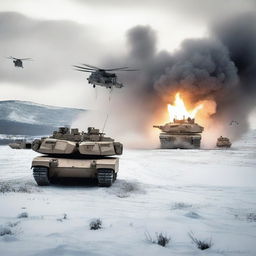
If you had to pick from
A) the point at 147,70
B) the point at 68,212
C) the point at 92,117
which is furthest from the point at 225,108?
the point at 68,212

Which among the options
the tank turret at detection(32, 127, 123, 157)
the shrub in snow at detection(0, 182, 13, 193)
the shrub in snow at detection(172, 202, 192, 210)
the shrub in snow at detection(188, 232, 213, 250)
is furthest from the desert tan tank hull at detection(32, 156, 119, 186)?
the shrub in snow at detection(188, 232, 213, 250)

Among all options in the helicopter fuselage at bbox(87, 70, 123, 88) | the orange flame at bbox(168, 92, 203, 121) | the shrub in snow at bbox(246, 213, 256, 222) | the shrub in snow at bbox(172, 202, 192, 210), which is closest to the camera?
the shrub in snow at bbox(246, 213, 256, 222)

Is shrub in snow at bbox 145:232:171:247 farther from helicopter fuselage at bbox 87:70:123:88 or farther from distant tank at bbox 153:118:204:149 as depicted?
distant tank at bbox 153:118:204:149

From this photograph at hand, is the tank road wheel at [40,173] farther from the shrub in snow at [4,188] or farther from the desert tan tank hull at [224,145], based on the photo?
the desert tan tank hull at [224,145]

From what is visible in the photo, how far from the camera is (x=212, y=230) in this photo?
20.2 feet

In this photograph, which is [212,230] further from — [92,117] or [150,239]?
[92,117]

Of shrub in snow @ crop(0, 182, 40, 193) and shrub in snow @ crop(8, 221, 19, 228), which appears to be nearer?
shrub in snow @ crop(8, 221, 19, 228)

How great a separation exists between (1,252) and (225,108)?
161 ft

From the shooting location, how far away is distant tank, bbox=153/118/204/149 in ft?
113

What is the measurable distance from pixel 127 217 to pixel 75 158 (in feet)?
17.9

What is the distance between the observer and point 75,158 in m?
12.2

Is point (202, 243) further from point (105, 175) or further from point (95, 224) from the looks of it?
point (105, 175)

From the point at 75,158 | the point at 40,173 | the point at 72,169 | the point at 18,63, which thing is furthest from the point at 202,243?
the point at 18,63

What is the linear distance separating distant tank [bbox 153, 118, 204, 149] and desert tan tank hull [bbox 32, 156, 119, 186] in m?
23.9
